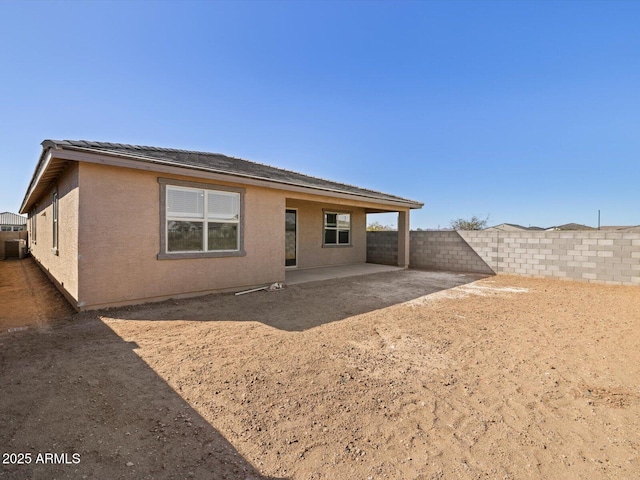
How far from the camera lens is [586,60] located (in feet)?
35.7

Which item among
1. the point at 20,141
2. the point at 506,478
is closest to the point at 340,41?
the point at 20,141

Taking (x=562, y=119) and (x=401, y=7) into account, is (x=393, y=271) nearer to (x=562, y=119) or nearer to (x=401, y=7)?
(x=401, y=7)

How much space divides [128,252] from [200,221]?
1661 mm

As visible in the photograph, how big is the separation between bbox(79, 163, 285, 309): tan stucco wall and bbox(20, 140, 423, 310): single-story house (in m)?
0.02

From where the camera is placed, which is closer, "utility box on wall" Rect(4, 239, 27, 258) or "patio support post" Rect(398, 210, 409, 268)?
"patio support post" Rect(398, 210, 409, 268)

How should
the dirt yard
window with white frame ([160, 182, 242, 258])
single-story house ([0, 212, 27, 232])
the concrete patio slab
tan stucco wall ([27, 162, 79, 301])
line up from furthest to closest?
→ single-story house ([0, 212, 27, 232]), the concrete patio slab, window with white frame ([160, 182, 242, 258]), tan stucco wall ([27, 162, 79, 301]), the dirt yard

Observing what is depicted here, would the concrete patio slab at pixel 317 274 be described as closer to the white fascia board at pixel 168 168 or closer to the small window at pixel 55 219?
the white fascia board at pixel 168 168

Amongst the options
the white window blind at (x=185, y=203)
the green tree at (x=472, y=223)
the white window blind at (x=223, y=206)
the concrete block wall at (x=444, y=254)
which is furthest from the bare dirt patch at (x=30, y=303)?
the green tree at (x=472, y=223)

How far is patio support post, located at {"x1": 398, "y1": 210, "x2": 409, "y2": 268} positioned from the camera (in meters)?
13.9

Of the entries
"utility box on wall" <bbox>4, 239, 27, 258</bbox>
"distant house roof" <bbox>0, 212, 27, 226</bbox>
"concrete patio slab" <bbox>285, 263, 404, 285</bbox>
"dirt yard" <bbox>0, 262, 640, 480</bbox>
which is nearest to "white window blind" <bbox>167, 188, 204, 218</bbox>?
"dirt yard" <bbox>0, 262, 640, 480</bbox>

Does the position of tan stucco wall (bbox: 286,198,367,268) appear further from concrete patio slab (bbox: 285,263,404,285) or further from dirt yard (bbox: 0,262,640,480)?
dirt yard (bbox: 0,262,640,480)

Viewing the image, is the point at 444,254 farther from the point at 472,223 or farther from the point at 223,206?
the point at 472,223

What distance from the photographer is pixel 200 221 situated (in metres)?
7.12

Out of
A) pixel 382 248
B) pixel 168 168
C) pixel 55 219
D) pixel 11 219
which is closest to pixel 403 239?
pixel 382 248
